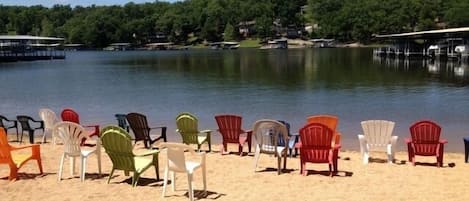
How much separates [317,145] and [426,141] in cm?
238

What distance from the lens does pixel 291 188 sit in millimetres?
8945

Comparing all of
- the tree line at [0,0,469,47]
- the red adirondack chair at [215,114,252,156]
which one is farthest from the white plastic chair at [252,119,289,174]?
the tree line at [0,0,469,47]

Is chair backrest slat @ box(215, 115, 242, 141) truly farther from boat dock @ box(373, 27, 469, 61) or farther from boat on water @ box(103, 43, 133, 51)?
boat on water @ box(103, 43, 133, 51)

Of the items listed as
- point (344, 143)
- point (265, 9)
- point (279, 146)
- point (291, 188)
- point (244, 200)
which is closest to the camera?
point (244, 200)

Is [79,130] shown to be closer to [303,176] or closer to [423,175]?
[303,176]

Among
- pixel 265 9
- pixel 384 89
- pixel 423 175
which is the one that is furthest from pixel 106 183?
pixel 265 9

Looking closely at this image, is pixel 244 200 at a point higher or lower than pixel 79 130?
lower

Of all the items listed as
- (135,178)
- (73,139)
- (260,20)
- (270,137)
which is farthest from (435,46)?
(260,20)

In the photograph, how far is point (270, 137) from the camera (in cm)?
1020

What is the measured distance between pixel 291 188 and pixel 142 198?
89.0 inches

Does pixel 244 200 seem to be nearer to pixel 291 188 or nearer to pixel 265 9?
pixel 291 188

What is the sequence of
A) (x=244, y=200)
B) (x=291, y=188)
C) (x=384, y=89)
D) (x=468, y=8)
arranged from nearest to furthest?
1. (x=244, y=200)
2. (x=291, y=188)
3. (x=384, y=89)
4. (x=468, y=8)

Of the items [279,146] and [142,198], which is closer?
[142,198]

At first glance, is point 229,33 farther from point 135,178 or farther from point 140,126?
point 135,178
